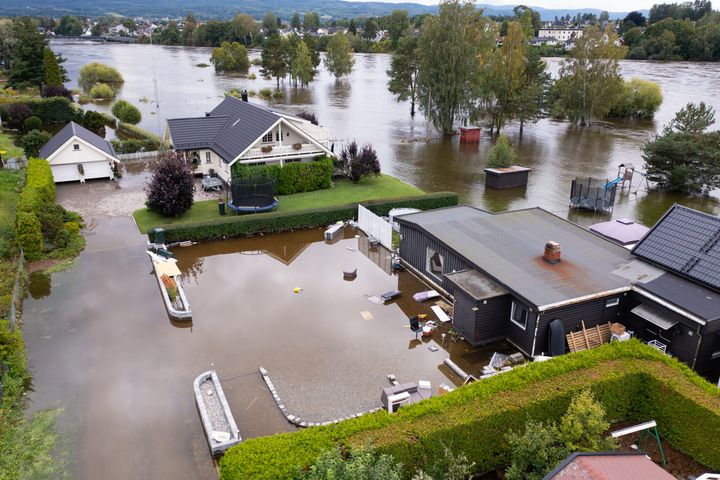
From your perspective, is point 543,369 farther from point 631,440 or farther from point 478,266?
point 478,266

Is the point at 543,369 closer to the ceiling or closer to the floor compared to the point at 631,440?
closer to the ceiling

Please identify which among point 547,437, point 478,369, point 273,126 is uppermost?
point 273,126

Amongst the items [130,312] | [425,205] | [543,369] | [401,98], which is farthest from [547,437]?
[401,98]

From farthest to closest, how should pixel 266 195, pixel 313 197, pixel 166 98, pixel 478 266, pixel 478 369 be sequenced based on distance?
1. pixel 166 98
2. pixel 313 197
3. pixel 266 195
4. pixel 478 266
5. pixel 478 369

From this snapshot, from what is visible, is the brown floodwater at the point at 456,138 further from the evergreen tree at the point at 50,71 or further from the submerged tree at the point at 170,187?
the submerged tree at the point at 170,187

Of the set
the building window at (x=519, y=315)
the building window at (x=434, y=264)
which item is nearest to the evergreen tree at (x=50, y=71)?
the building window at (x=434, y=264)

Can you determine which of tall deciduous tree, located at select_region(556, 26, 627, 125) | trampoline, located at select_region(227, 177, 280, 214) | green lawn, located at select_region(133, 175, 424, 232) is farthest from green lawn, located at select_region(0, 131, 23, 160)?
tall deciduous tree, located at select_region(556, 26, 627, 125)
